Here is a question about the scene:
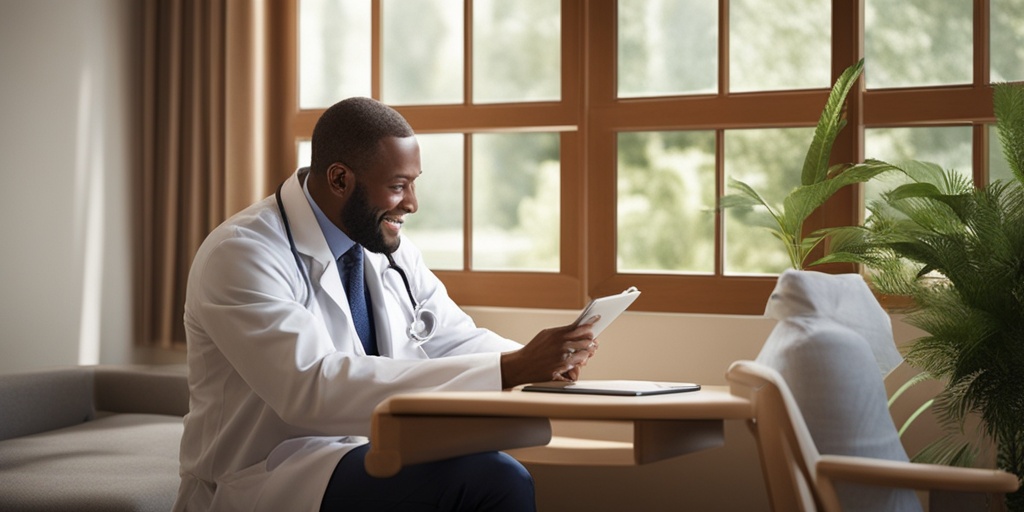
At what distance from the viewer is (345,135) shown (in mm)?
2674

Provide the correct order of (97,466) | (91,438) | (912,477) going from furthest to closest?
(91,438) < (97,466) < (912,477)

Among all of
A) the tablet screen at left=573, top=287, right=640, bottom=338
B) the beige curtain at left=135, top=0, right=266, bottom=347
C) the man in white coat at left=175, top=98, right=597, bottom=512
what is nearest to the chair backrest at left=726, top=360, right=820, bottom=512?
the tablet screen at left=573, top=287, right=640, bottom=338

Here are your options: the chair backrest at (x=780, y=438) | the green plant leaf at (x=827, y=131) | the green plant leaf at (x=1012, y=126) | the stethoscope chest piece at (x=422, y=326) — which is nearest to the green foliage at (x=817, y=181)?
the green plant leaf at (x=827, y=131)

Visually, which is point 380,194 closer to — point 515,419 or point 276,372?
point 276,372

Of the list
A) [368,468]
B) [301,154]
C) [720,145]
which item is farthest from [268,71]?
[368,468]

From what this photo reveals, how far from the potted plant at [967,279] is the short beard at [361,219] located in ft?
4.40

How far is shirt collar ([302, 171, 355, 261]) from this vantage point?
269 centimetres

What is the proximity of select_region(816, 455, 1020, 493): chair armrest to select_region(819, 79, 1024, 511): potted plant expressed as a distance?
0.98 metres

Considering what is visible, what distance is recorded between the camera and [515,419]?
199cm

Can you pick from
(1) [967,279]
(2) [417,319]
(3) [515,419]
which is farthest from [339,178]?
(1) [967,279]

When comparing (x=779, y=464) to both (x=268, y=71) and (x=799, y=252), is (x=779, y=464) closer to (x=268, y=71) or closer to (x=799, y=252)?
(x=799, y=252)

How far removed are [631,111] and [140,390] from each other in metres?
1.96

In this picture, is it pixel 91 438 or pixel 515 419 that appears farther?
pixel 91 438

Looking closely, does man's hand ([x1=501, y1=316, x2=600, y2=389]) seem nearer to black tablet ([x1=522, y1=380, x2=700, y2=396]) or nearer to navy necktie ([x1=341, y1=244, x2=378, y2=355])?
black tablet ([x1=522, y1=380, x2=700, y2=396])
